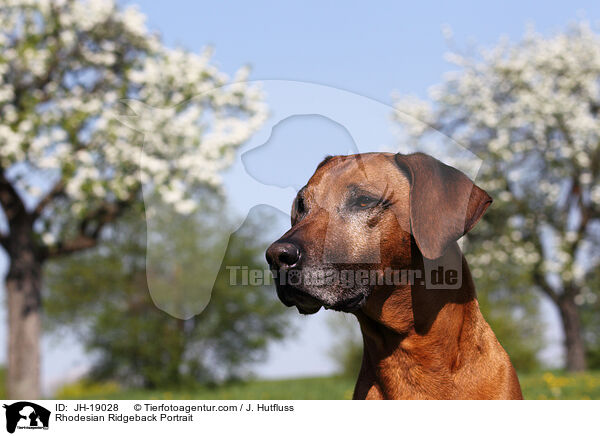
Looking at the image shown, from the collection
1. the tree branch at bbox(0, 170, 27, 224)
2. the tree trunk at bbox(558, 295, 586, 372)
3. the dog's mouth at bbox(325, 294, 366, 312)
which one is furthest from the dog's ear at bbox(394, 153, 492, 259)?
the tree trunk at bbox(558, 295, 586, 372)

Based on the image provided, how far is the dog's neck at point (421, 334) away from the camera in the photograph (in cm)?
316

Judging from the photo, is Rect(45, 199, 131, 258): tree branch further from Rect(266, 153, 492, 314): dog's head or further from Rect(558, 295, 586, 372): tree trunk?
Rect(558, 295, 586, 372): tree trunk

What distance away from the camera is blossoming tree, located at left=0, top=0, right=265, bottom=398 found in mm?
12344

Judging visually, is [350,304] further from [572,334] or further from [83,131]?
Answer: [572,334]

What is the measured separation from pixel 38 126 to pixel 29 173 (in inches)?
41.5

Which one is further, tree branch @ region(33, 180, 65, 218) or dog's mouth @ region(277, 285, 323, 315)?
tree branch @ region(33, 180, 65, 218)

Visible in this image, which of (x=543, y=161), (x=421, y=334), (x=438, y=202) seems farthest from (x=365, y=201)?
(x=543, y=161)

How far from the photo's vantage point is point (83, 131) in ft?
44.7

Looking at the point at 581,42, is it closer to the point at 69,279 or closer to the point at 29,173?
the point at 29,173

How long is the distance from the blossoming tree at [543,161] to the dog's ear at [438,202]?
14884mm

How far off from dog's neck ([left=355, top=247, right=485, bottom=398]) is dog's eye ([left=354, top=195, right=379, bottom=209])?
1.27 ft

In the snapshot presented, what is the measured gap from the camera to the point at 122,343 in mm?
18828
